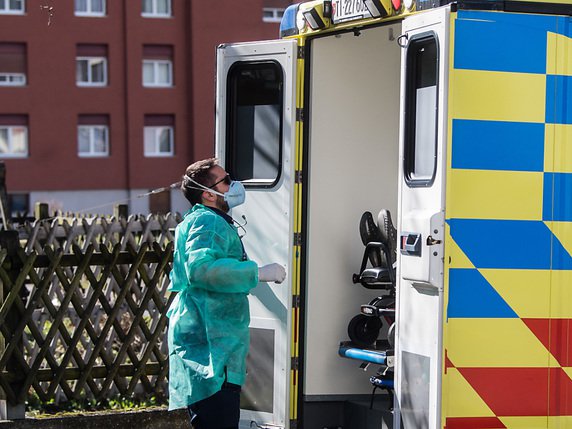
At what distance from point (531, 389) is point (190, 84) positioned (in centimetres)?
3506

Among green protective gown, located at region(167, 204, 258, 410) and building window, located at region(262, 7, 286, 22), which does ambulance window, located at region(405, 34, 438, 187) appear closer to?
green protective gown, located at region(167, 204, 258, 410)

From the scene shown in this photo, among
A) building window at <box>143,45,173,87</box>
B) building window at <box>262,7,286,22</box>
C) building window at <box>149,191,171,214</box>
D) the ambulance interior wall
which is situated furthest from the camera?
building window at <box>149,191,171,214</box>

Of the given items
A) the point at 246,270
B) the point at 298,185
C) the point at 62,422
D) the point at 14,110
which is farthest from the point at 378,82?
the point at 14,110

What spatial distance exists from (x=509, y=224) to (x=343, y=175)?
66.8 inches

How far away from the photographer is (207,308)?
207 inches

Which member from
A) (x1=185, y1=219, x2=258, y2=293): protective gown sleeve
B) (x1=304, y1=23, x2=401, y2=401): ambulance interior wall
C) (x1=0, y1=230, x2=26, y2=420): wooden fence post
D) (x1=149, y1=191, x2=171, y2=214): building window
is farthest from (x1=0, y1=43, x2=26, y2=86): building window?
(x1=185, y1=219, x2=258, y2=293): protective gown sleeve

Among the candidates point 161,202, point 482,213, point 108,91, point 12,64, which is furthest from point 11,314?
point 161,202

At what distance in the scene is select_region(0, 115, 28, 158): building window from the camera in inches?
1497

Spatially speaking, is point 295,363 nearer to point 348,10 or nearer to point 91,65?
point 348,10

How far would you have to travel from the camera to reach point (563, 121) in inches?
209

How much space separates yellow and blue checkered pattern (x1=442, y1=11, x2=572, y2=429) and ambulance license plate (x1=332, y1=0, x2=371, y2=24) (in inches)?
35.9

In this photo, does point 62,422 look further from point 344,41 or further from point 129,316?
point 344,41

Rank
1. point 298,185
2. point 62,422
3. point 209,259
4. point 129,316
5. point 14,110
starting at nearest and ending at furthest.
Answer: point 209,259 → point 298,185 → point 62,422 → point 129,316 → point 14,110

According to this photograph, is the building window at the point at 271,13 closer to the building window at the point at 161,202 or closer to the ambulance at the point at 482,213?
the building window at the point at 161,202
